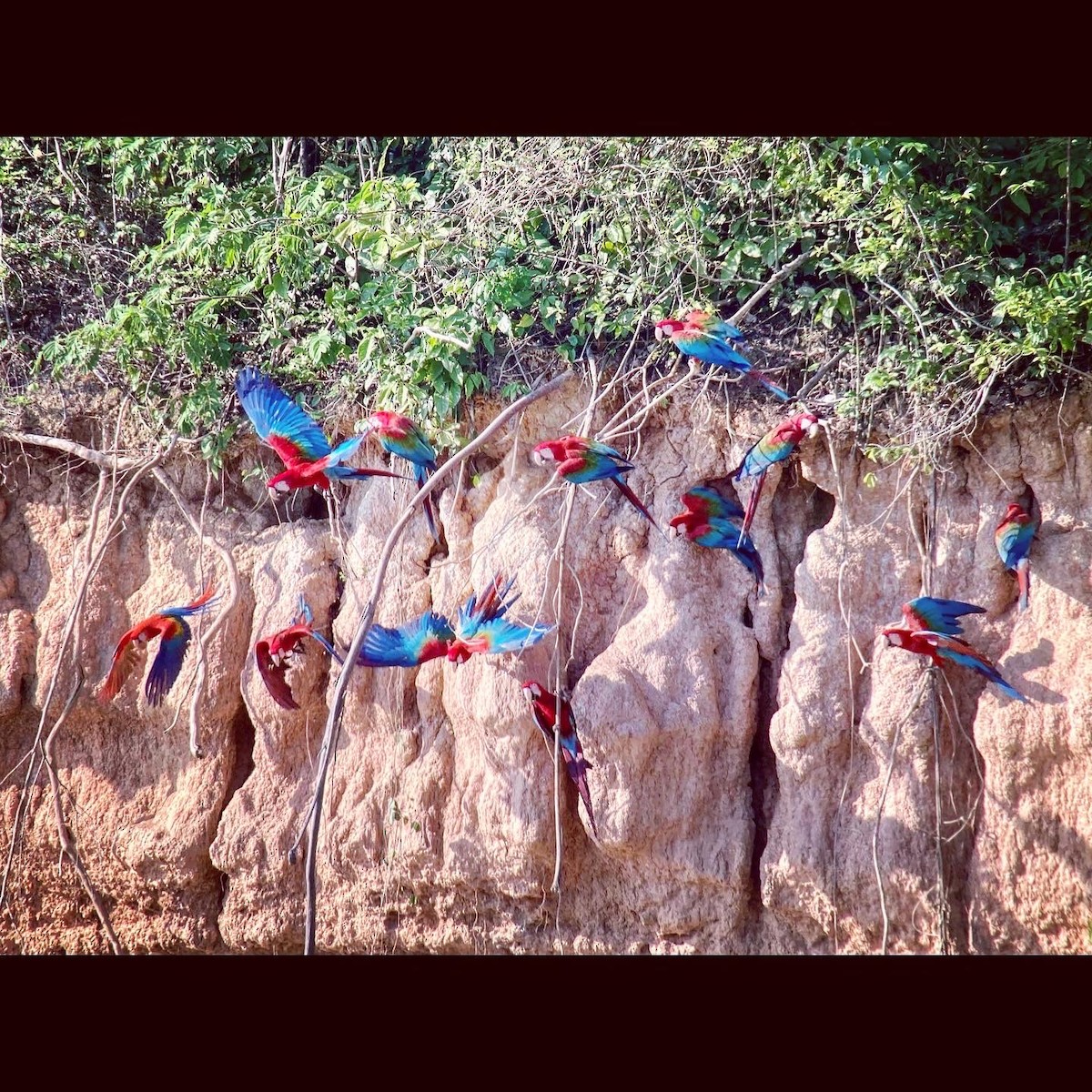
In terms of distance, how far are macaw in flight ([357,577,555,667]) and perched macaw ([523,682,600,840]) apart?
12cm

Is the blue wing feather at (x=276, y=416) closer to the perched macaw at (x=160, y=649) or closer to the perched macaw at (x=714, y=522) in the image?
the perched macaw at (x=160, y=649)

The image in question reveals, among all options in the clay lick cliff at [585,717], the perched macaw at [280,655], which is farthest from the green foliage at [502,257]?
the perched macaw at [280,655]

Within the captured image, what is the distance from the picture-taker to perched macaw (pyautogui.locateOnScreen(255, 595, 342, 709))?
2.80 metres

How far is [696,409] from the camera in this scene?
284 centimetres

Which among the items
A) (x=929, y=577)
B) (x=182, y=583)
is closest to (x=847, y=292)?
(x=929, y=577)

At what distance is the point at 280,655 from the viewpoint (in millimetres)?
→ 2934

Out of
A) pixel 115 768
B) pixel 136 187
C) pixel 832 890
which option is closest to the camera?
pixel 832 890

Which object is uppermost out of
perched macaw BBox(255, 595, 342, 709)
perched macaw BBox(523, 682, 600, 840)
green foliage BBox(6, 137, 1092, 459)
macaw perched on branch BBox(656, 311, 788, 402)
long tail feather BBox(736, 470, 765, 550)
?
green foliage BBox(6, 137, 1092, 459)

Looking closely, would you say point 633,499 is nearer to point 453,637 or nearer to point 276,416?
point 453,637

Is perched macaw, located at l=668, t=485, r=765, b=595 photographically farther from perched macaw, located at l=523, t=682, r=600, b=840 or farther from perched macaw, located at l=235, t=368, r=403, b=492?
perched macaw, located at l=235, t=368, r=403, b=492

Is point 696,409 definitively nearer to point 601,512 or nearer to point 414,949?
point 601,512

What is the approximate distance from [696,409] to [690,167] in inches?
24.4

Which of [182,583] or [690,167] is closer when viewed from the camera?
[690,167]

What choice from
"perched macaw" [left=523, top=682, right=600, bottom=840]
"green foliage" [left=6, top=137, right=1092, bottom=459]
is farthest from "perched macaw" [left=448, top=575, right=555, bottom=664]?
"green foliage" [left=6, top=137, right=1092, bottom=459]
